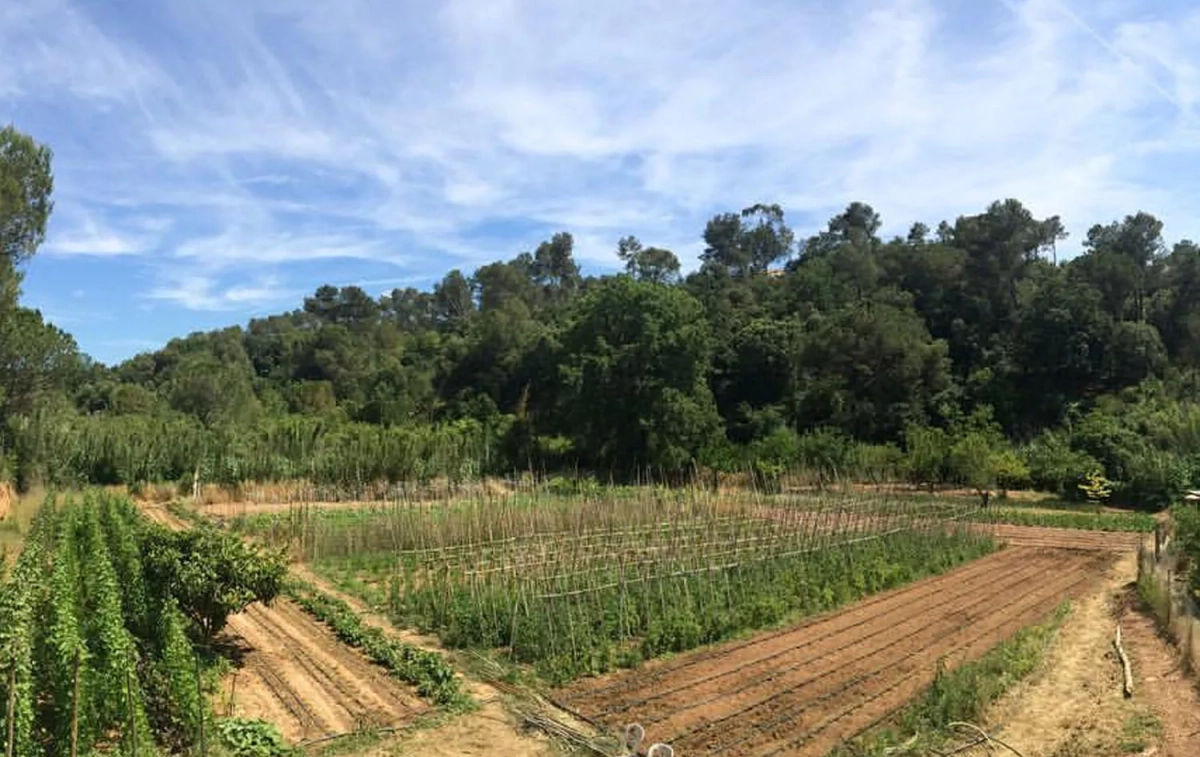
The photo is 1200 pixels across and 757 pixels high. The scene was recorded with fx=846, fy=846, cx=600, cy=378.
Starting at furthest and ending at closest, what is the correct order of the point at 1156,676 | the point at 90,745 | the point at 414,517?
the point at 414,517
the point at 1156,676
the point at 90,745

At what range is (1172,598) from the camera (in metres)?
9.74

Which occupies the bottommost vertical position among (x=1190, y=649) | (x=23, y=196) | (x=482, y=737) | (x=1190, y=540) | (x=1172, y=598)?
(x=482, y=737)

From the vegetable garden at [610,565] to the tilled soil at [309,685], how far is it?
119 centimetres

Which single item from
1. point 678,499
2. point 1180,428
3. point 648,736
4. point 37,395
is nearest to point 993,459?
point 1180,428

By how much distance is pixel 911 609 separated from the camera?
35.5ft

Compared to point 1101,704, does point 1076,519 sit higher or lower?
higher

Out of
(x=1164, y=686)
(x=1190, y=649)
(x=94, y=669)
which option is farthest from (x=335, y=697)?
(x=1190, y=649)

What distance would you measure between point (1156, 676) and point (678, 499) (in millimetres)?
6841

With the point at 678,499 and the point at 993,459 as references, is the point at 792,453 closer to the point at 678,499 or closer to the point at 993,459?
the point at 993,459

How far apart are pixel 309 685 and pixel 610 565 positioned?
501 cm

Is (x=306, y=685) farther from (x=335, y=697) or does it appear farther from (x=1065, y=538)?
(x=1065, y=538)

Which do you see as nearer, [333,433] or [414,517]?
[414,517]

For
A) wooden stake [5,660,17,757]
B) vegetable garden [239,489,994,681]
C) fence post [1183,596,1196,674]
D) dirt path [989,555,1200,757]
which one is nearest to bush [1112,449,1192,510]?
vegetable garden [239,489,994,681]

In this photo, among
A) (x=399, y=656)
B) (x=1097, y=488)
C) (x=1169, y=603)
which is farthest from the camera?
(x=1097, y=488)
